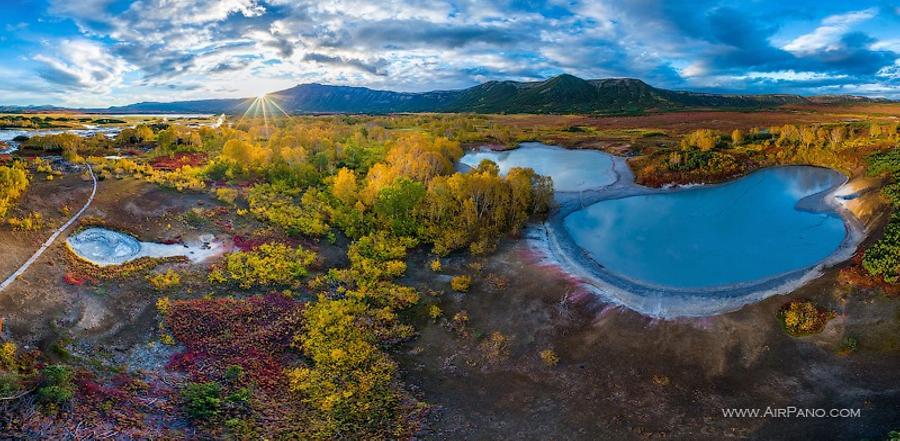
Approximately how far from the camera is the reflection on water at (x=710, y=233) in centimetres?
3953

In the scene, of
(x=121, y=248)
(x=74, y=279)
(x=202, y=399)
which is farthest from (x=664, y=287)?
(x=121, y=248)

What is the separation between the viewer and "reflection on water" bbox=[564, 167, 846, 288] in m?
39.5

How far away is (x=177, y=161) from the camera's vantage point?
72.2 meters

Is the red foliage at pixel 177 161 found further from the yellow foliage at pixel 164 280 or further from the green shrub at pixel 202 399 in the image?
the green shrub at pixel 202 399

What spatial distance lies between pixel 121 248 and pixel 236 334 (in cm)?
1731

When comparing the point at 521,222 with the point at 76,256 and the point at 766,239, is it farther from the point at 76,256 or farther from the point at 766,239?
the point at 76,256

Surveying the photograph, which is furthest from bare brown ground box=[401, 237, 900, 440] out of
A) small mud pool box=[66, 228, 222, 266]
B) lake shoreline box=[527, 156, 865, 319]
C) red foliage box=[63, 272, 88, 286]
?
red foliage box=[63, 272, 88, 286]

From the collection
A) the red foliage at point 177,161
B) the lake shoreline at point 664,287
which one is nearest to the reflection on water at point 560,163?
the lake shoreline at point 664,287

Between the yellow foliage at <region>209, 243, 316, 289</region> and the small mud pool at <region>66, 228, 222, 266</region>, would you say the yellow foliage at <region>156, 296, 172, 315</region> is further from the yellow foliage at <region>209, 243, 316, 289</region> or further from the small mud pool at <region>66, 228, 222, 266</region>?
the small mud pool at <region>66, 228, 222, 266</region>

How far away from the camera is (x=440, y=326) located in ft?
105

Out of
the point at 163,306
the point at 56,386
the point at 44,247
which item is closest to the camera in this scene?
the point at 56,386

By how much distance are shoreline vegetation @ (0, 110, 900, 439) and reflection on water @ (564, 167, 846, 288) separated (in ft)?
18.4

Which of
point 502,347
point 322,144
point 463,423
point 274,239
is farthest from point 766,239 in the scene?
point 322,144

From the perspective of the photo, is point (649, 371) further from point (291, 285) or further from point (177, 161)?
point (177, 161)
